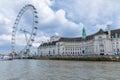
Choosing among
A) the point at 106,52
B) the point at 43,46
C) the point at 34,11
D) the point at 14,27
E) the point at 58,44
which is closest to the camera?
the point at 34,11

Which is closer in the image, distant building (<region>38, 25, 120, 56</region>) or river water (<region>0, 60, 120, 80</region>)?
river water (<region>0, 60, 120, 80</region>)

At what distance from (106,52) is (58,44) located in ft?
163

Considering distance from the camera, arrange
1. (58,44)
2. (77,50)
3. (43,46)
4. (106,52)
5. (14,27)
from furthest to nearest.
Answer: (43,46), (58,44), (77,50), (106,52), (14,27)

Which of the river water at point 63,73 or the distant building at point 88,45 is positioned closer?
the river water at point 63,73

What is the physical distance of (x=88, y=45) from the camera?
4680 inches

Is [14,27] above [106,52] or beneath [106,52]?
above

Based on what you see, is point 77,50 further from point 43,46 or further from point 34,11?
point 34,11

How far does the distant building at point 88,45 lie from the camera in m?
96.4

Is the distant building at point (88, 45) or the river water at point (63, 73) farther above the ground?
the distant building at point (88, 45)

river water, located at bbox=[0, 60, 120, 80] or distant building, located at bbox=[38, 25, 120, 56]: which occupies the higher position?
distant building, located at bbox=[38, 25, 120, 56]

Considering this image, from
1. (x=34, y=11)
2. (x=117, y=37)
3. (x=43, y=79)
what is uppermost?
(x=34, y=11)

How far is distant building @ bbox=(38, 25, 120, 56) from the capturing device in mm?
96438

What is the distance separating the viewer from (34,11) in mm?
81688

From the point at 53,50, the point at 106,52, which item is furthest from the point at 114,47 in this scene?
the point at 53,50
